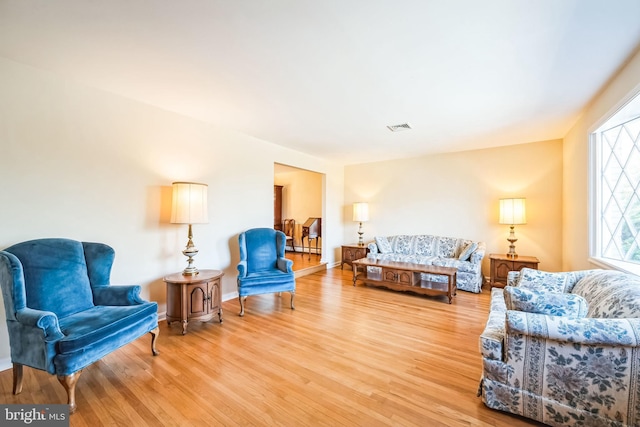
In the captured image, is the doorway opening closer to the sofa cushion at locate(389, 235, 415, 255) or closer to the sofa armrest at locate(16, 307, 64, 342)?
the sofa cushion at locate(389, 235, 415, 255)

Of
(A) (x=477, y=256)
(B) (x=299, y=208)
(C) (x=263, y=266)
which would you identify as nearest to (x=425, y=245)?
(A) (x=477, y=256)

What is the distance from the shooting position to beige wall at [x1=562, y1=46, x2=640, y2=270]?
219cm

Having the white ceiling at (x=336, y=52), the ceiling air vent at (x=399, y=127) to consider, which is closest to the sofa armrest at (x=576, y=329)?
the white ceiling at (x=336, y=52)

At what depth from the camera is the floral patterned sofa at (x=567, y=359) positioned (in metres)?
1.34

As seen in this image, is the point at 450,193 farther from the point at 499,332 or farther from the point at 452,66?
the point at 499,332

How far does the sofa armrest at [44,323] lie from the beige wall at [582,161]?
4336 mm

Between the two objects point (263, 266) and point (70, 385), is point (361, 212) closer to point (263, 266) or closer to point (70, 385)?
point (263, 266)

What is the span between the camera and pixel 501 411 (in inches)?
64.7

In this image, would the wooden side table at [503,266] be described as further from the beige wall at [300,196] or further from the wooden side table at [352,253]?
the beige wall at [300,196]

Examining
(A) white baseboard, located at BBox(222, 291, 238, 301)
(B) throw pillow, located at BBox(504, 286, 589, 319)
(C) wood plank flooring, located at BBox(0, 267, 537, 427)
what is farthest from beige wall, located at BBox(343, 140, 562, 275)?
(B) throw pillow, located at BBox(504, 286, 589, 319)

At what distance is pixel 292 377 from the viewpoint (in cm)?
200

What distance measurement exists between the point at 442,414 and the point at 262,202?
3506 millimetres

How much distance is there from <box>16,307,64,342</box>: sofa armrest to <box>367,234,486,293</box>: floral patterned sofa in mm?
4280

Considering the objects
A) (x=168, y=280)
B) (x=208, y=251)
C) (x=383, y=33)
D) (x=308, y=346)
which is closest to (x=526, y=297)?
(x=308, y=346)
